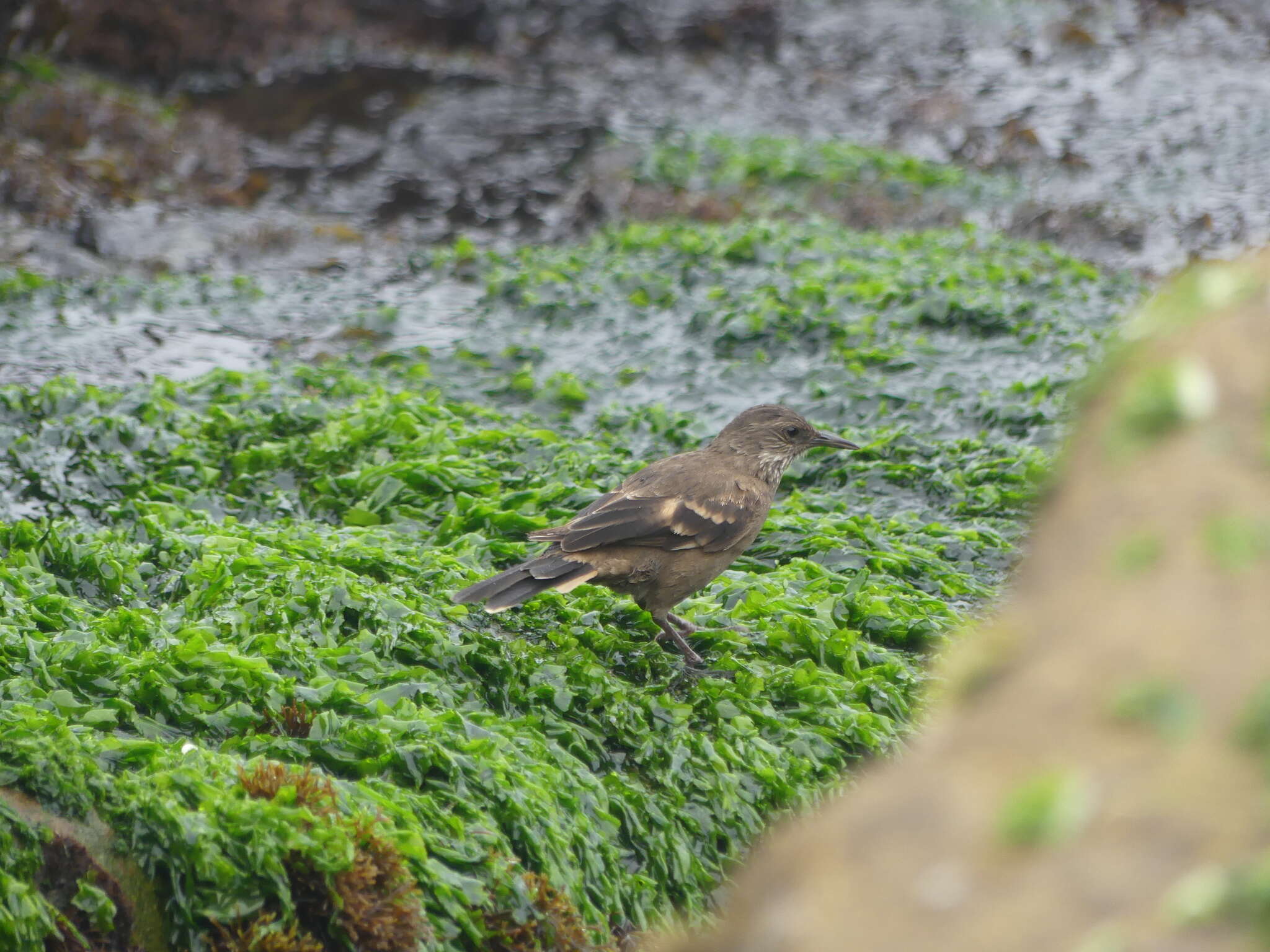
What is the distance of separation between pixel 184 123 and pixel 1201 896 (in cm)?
1806

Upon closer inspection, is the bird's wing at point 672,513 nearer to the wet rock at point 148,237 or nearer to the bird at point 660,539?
the bird at point 660,539

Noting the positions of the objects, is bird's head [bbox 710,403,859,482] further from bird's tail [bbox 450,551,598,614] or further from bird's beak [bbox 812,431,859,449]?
bird's tail [bbox 450,551,598,614]

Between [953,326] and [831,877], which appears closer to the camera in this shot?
[831,877]

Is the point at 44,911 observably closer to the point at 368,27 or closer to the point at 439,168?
the point at 439,168

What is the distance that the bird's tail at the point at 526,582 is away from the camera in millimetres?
5582

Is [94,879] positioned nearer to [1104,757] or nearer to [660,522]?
[660,522]

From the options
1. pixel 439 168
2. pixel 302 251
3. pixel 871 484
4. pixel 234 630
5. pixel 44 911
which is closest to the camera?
pixel 44 911

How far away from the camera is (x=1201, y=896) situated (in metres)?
1.53

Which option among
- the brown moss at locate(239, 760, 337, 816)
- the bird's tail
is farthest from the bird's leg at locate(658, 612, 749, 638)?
the brown moss at locate(239, 760, 337, 816)

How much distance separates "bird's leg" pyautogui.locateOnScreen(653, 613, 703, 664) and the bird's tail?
594mm

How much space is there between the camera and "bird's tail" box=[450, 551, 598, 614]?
18.3 feet

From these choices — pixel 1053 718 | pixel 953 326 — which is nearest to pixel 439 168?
pixel 953 326

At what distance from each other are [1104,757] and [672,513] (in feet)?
14.7

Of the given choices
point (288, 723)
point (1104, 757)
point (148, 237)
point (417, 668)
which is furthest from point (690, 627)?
point (148, 237)
